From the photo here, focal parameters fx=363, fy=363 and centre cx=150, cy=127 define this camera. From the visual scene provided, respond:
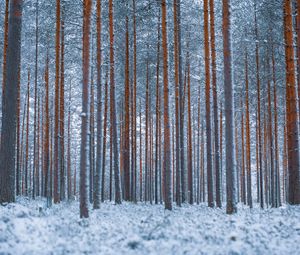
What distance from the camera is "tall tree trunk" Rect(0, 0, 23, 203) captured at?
8.93 meters

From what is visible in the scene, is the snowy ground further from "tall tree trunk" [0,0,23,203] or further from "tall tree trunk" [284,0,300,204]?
"tall tree trunk" [284,0,300,204]

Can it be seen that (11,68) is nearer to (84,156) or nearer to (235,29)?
(84,156)

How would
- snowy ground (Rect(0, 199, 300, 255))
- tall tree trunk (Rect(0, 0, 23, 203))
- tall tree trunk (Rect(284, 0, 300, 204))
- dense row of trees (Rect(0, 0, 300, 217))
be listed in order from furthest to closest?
tall tree trunk (Rect(284, 0, 300, 204)), dense row of trees (Rect(0, 0, 300, 217)), tall tree trunk (Rect(0, 0, 23, 203)), snowy ground (Rect(0, 199, 300, 255))

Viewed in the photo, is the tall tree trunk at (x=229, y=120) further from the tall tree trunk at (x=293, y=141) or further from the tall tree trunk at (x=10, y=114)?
the tall tree trunk at (x=10, y=114)

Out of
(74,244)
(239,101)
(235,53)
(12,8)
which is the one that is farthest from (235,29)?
(74,244)

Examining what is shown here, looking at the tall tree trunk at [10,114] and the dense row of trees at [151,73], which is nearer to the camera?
the tall tree trunk at [10,114]

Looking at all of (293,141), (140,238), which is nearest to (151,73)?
(293,141)

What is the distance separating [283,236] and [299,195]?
556 cm

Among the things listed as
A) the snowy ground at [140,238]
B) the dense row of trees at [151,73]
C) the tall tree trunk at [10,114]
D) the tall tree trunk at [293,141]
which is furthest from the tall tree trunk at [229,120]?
the tall tree trunk at [10,114]

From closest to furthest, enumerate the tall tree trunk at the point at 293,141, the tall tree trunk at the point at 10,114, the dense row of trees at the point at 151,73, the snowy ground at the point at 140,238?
1. the snowy ground at the point at 140,238
2. the tall tree trunk at the point at 10,114
3. the dense row of trees at the point at 151,73
4. the tall tree trunk at the point at 293,141

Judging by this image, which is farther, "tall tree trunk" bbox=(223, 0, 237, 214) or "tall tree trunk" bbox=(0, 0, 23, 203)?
"tall tree trunk" bbox=(223, 0, 237, 214)

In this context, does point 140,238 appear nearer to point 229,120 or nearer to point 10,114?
point 229,120

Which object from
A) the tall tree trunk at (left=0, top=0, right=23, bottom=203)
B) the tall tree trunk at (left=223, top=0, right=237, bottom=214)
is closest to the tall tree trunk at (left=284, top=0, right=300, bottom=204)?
the tall tree trunk at (left=223, top=0, right=237, bottom=214)

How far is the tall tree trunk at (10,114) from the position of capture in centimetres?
893
